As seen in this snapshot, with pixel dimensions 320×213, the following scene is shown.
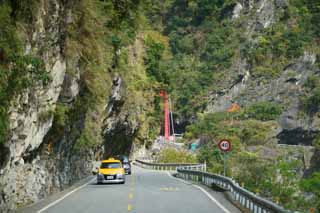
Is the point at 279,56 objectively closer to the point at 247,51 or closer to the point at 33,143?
the point at 247,51

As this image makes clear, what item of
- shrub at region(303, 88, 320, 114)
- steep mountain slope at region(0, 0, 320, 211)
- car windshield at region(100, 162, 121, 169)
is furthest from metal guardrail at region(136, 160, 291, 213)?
shrub at region(303, 88, 320, 114)

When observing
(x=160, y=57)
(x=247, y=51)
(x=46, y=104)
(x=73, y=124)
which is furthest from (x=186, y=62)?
(x=46, y=104)

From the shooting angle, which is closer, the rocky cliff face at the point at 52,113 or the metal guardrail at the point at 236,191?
the metal guardrail at the point at 236,191

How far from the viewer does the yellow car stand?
32.7 m

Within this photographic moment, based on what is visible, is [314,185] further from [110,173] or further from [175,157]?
[175,157]

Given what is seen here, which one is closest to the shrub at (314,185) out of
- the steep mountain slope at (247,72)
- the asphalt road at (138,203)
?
the asphalt road at (138,203)

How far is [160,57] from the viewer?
262ft

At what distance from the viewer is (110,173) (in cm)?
3278

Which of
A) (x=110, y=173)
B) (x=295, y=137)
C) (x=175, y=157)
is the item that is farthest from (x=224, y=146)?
(x=295, y=137)

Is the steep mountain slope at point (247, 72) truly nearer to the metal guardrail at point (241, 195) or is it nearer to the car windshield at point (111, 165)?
the metal guardrail at point (241, 195)

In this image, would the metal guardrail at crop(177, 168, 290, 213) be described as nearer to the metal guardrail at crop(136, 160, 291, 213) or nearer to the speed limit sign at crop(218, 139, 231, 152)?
the metal guardrail at crop(136, 160, 291, 213)

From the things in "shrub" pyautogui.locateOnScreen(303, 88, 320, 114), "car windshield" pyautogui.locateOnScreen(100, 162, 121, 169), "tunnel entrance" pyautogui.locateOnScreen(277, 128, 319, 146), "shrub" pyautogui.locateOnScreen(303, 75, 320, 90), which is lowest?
"car windshield" pyautogui.locateOnScreen(100, 162, 121, 169)

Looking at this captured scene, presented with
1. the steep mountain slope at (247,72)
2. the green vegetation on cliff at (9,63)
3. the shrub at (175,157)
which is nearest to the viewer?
the green vegetation on cliff at (9,63)

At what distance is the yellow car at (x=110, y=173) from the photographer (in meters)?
32.7
